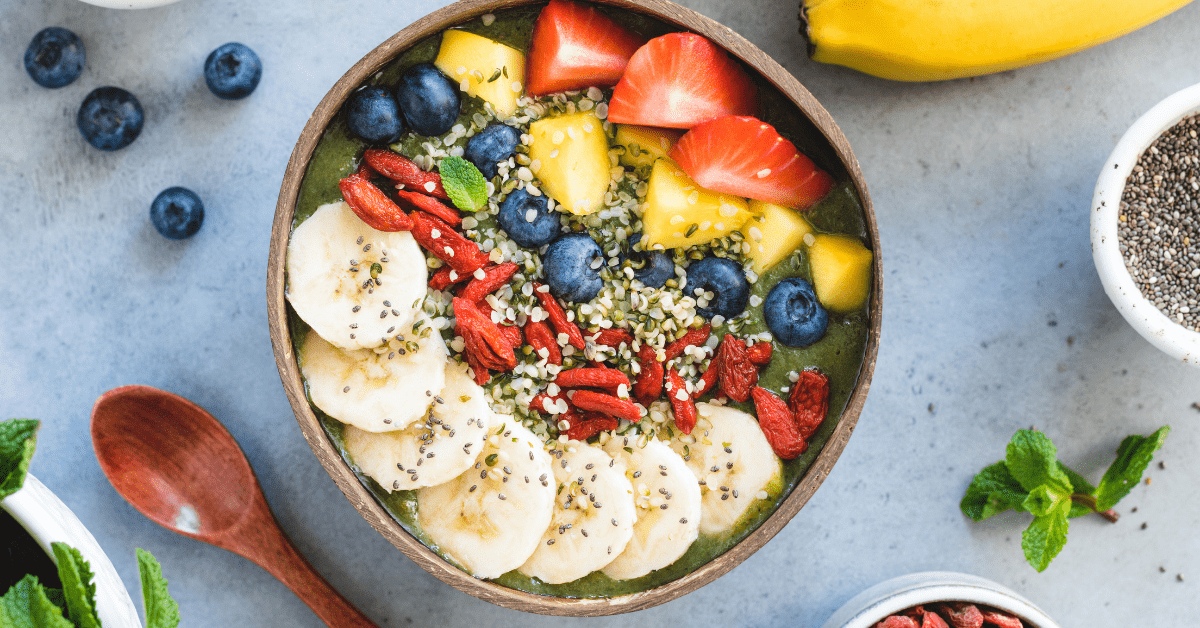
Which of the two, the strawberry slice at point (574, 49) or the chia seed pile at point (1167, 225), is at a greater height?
the strawberry slice at point (574, 49)

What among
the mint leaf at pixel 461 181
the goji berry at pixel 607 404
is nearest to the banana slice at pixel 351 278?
the mint leaf at pixel 461 181

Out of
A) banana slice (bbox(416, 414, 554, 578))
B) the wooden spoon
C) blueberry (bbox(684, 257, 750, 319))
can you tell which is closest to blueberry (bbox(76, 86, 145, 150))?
the wooden spoon

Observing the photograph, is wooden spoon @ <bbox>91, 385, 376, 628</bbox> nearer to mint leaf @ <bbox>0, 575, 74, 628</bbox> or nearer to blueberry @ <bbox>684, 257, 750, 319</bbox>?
mint leaf @ <bbox>0, 575, 74, 628</bbox>

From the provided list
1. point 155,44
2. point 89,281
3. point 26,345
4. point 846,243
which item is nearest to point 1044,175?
point 846,243

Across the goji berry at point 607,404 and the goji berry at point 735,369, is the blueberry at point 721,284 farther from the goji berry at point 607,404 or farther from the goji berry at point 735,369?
the goji berry at point 607,404

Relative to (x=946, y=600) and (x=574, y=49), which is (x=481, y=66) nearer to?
(x=574, y=49)

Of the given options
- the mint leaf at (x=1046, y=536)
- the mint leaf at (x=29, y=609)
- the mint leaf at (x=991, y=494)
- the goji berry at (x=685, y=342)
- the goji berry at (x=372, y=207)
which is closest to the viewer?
the mint leaf at (x=29, y=609)
